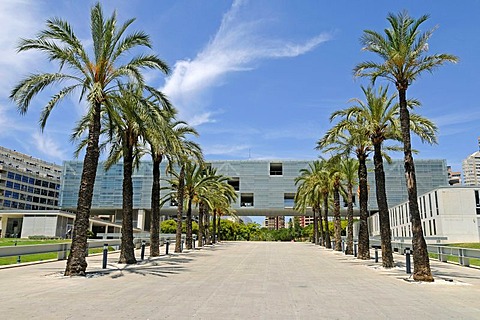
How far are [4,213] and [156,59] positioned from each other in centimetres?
6899

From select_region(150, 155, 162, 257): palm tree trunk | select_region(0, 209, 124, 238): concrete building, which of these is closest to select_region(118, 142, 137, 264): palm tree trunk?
select_region(150, 155, 162, 257): palm tree trunk

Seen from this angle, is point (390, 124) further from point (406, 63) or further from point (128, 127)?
point (128, 127)

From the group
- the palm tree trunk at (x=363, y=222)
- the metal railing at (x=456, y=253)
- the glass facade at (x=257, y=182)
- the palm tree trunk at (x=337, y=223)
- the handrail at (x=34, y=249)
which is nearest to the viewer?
the handrail at (x=34, y=249)

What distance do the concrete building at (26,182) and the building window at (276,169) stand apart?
213 feet

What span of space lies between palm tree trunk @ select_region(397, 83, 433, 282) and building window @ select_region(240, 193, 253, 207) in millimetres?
73169

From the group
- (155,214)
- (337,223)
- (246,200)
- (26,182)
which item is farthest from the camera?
(26,182)

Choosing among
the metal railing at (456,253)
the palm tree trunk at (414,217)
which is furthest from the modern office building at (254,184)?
the palm tree trunk at (414,217)

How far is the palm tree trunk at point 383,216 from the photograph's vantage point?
20.2 meters

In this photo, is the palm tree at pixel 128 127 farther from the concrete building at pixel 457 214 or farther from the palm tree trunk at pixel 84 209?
the concrete building at pixel 457 214

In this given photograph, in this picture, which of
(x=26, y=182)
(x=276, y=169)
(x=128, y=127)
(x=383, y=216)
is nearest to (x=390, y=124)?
(x=383, y=216)

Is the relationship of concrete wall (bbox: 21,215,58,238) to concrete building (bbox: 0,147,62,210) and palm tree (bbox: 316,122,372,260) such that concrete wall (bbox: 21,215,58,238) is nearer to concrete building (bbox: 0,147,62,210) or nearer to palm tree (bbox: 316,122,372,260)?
concrete building (bbox: 0,147,62,210)

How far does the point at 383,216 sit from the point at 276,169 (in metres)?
70.5

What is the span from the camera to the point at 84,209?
16.1 m

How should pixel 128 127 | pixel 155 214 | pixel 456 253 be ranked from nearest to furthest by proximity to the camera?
pixel 128 127 < pixel 456 253 < pixel 155 214
